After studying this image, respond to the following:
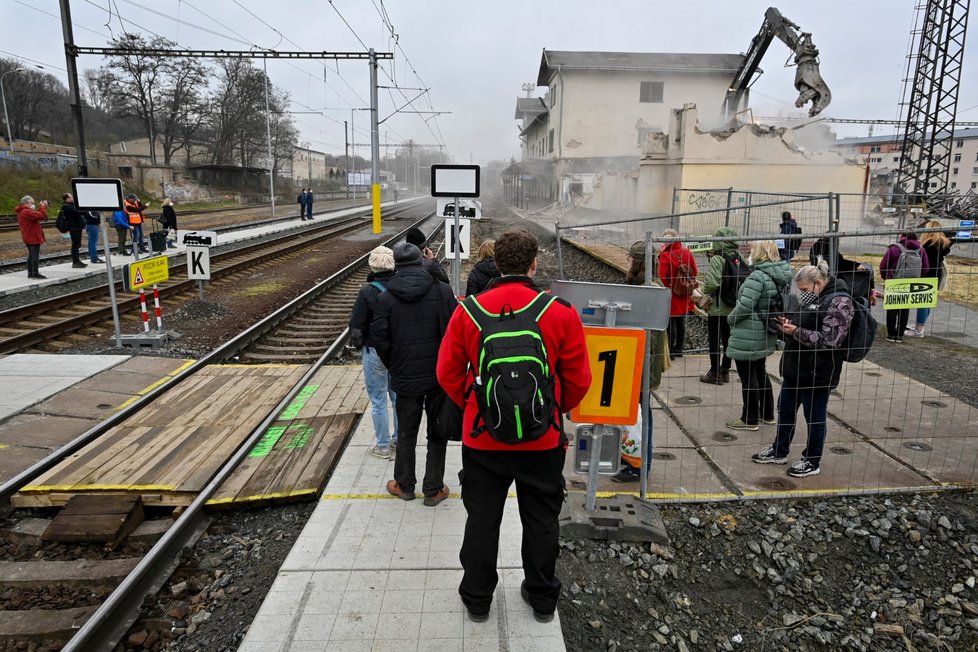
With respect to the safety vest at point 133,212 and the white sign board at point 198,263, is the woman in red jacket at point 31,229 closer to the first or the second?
the safety vest at point 133,212

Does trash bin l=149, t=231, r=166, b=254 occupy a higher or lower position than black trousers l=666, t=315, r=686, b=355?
higher

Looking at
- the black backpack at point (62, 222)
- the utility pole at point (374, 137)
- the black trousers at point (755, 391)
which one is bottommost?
the black trousers at point (755, 391)

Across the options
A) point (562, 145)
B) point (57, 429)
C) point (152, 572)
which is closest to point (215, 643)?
point (152, 572)

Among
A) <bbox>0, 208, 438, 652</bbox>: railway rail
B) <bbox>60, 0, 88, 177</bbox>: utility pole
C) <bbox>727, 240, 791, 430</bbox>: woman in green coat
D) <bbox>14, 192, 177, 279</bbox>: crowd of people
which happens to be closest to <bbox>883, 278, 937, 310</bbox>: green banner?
<bbox>727, 240, 791, 430</bbox>: woman in green coat

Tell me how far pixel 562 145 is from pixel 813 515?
4625cm

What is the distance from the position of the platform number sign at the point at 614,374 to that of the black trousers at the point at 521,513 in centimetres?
81

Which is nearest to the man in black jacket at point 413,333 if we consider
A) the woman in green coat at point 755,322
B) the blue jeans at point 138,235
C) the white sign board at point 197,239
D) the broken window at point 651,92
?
the woman in green coat at point 755,322

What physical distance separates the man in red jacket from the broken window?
50010mm

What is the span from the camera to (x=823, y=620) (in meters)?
3.63

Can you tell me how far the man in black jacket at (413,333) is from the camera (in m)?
→ 4.40

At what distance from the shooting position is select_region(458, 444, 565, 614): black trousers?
3100mm

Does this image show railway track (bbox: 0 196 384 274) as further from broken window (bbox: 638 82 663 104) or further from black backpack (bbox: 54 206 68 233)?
Answer: broken window (bbox: 638 82 663 104)

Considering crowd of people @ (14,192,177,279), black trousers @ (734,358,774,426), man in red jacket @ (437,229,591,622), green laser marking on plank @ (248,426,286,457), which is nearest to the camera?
man in red jacket @ (437,229,591,622)

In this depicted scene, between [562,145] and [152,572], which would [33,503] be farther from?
[562,145]
